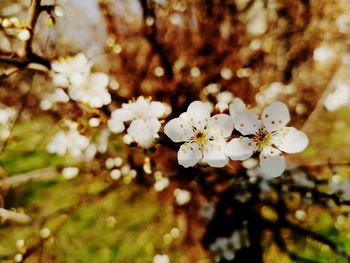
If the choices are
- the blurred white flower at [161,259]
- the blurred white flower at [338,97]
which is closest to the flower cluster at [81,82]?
the blurred white flower at [161,259]

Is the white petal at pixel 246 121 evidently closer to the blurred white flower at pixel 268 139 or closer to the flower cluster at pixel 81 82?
the blurred white flower at pixel 268 139

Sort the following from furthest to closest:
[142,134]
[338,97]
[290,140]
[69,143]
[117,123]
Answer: [338,97]
[69,143]
[117,123]
[142,134]
[290,140]

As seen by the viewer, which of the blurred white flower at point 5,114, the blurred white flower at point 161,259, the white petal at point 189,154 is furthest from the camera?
the blurred white flower at point 5,114

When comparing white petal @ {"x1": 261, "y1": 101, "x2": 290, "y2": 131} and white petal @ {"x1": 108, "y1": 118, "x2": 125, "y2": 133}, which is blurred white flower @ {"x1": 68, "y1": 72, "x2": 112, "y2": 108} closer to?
white petal @ {"x1": 108, "y1": 118, "x2": 125, "y2": 133}

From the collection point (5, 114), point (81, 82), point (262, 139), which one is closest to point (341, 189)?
point (262, 139)

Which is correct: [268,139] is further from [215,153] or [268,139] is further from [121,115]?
[121,115]

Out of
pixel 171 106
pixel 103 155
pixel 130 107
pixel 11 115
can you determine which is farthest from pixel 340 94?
pixel 11 115

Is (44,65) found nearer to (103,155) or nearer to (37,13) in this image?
(37,13)
